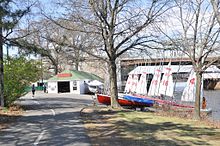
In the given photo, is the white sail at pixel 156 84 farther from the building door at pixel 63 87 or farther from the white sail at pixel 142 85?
the building door at pixel 63 87

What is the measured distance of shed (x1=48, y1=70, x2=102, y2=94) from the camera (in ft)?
223

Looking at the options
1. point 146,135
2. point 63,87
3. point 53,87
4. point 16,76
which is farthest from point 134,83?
point 146,135

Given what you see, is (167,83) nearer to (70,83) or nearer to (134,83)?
(134,83)

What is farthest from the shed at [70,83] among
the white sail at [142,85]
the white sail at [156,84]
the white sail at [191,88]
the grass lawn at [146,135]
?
the grass lawn at [146,135]

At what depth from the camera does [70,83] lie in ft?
224

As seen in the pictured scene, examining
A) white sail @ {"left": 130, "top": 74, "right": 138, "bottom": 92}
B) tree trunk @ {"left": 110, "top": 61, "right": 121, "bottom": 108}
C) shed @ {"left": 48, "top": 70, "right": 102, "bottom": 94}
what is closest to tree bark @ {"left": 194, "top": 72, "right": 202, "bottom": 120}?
tree trunk @ {"left": 110, "top": 61, "right": 121, "bottom": 108}

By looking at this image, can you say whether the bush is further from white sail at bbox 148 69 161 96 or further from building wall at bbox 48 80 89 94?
building wall at bbox 48 80 89 94

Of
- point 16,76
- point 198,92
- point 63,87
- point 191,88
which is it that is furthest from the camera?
point 63,87

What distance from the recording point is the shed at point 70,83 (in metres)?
67.9

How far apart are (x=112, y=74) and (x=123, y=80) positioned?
5155 cm

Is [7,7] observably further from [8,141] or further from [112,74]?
[8,141]

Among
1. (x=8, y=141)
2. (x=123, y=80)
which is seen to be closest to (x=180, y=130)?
(x=8, y=141)

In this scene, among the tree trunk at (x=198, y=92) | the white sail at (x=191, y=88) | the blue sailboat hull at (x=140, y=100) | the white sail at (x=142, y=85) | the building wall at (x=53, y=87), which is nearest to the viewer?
the tree trunk at (x=198, y=92)

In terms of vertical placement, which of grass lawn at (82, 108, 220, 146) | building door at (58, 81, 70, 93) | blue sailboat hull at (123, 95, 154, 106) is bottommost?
grass lawn at (82, 108, 220, 146)
